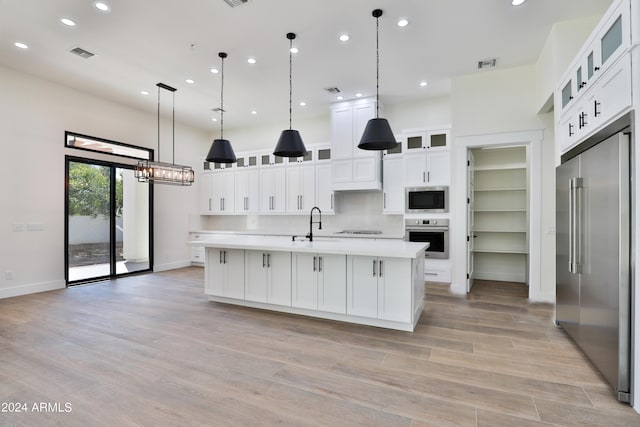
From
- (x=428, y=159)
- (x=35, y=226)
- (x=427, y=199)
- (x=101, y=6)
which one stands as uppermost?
(x=101, y=6)

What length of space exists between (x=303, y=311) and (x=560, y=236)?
2864 millimetres

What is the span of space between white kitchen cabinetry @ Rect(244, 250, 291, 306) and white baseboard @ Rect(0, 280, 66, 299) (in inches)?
140

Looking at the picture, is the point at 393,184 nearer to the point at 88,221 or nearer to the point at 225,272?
the point at 225,272

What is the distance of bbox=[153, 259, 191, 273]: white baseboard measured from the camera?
22.2 feet

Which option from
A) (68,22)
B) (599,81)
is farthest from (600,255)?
(68,22)

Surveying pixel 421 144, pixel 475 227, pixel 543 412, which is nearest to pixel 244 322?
pixel 543 412

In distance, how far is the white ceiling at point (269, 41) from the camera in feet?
10.8

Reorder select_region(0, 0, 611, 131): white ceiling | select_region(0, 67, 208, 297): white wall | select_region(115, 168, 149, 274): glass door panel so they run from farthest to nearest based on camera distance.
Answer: select_region(115, 168, 149, 274): glass door panel, select_region(0, 67, 208, 297): white wall, select_region(0, 0, 611, 131): white ceiling

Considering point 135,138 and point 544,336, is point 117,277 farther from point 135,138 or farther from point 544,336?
point 544,336

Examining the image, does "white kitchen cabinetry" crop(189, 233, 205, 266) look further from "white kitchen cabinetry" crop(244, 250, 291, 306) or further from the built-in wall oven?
the built-in wall oven

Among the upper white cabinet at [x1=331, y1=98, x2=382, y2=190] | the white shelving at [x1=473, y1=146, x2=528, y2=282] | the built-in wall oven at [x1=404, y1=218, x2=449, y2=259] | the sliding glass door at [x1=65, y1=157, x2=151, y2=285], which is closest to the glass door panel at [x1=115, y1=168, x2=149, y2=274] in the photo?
the sliding glass door at [x1=65, y1=157, x2=151, y2=285]

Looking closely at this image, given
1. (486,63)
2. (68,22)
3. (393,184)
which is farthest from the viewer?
(393,184)

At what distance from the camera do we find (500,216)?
5863 mm

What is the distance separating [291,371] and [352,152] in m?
4.32
